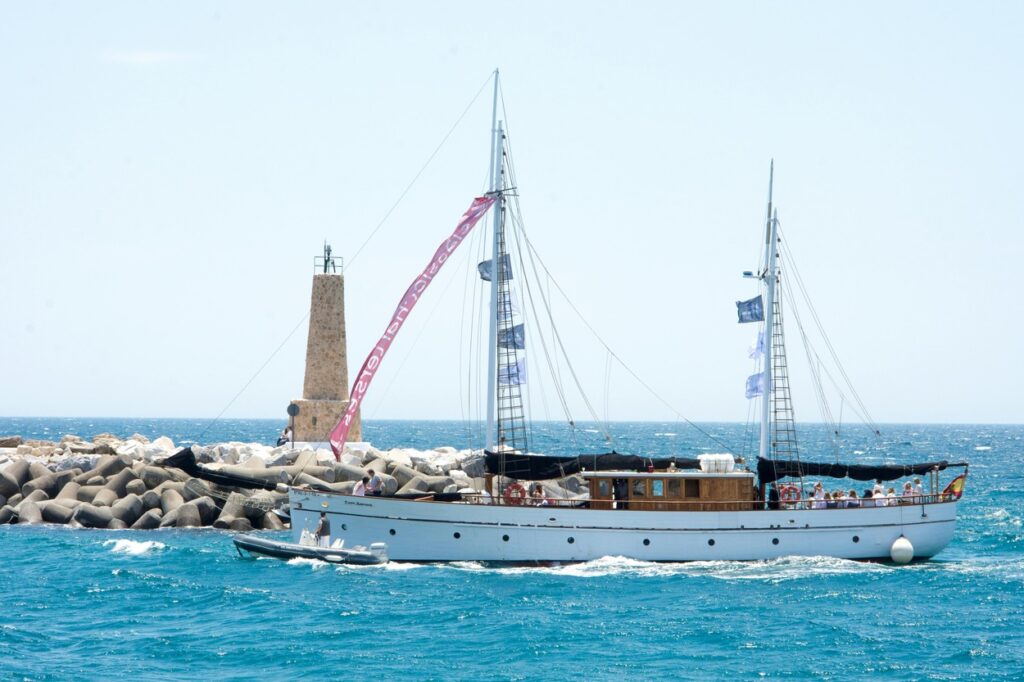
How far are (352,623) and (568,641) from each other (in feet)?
13.1

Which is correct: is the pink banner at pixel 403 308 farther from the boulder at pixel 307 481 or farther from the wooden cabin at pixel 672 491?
the boulder at pixel 307 481

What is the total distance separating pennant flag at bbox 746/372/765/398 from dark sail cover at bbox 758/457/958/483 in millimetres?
1757

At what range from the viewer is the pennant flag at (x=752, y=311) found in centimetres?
3084

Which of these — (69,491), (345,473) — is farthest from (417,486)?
(69,491)

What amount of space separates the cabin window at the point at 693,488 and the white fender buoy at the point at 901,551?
5.08 meters

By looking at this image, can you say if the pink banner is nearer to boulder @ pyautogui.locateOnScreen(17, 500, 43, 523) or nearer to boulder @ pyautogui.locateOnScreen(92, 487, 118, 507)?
boulder @ pyautogui.locateOnScreen(92, 487, 118, 507)

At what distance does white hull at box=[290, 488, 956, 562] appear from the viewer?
2767cm

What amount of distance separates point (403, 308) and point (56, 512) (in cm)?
1290

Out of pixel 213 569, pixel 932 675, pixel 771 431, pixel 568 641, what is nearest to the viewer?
pixel 932 675

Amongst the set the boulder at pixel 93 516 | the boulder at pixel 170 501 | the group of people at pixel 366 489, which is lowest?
the boulder at pixel 93 516

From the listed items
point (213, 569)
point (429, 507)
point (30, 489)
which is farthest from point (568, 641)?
point (30, 489)

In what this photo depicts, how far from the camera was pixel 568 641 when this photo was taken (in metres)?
20.9

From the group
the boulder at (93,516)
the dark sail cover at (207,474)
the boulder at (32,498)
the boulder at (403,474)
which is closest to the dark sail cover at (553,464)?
the boulder at (403,474)

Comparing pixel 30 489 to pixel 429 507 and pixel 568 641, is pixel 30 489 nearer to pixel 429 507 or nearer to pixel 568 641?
pixel 429 507
